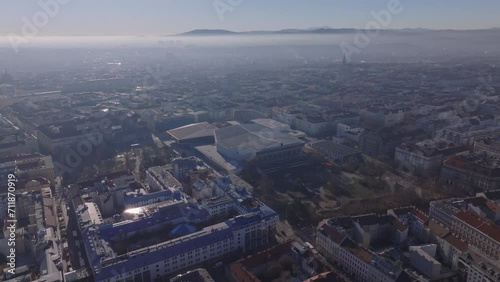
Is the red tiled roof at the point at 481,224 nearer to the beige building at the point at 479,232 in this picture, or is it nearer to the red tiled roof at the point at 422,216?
the beige building at the point at 479,232

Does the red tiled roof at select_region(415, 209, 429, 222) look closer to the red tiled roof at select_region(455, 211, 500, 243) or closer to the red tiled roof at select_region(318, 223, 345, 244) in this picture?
the red tiled roof at select_region(455, 211, 500, 243)

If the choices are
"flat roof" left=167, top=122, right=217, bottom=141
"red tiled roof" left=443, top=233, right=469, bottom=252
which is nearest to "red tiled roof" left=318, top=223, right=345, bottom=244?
"red tiled roof" left=443, top=233, right=469, bottom=252

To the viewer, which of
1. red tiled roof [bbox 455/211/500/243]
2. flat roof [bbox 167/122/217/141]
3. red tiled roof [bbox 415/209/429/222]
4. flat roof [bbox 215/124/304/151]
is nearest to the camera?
red tiled roof [bbox 455/211/500/243]

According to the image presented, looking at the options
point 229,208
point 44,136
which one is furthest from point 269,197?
point 44,136

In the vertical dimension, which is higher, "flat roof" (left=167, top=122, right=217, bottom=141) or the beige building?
the beige building

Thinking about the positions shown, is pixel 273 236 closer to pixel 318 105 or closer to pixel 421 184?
pixel 421 184

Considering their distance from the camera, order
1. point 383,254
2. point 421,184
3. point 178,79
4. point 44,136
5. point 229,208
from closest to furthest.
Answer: point 383,254
point 229,208
point 421,184
point 44,136
point 178,79

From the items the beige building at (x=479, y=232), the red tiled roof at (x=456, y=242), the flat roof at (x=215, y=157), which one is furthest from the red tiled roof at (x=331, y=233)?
the flat roof at (x=215, y=157)

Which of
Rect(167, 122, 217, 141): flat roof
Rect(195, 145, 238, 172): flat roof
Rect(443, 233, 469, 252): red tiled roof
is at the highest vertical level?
Rect(443, 233, 469, 252): red tiled roof

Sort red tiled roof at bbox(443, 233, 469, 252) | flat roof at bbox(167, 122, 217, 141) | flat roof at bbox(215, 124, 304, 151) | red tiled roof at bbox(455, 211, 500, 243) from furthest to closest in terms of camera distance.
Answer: flat roof at bbox(167, 122, 217, 141), flat roof at bbox(215, 124, 304, 151), red tiled roof at bbox(455, 211, 500, 243), red tiled roof at bbox(443, 233, 469, 252)

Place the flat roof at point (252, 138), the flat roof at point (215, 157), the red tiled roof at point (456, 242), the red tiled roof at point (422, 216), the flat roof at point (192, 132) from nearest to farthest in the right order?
the red tiled roof at point (456, 242), the red tiled roof at point (422, 216), the flat roof at point (215, 157), the flat roof at point (252, 138), the flat roof at point (192, 132)


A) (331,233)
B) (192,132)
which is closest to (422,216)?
(331,233)
